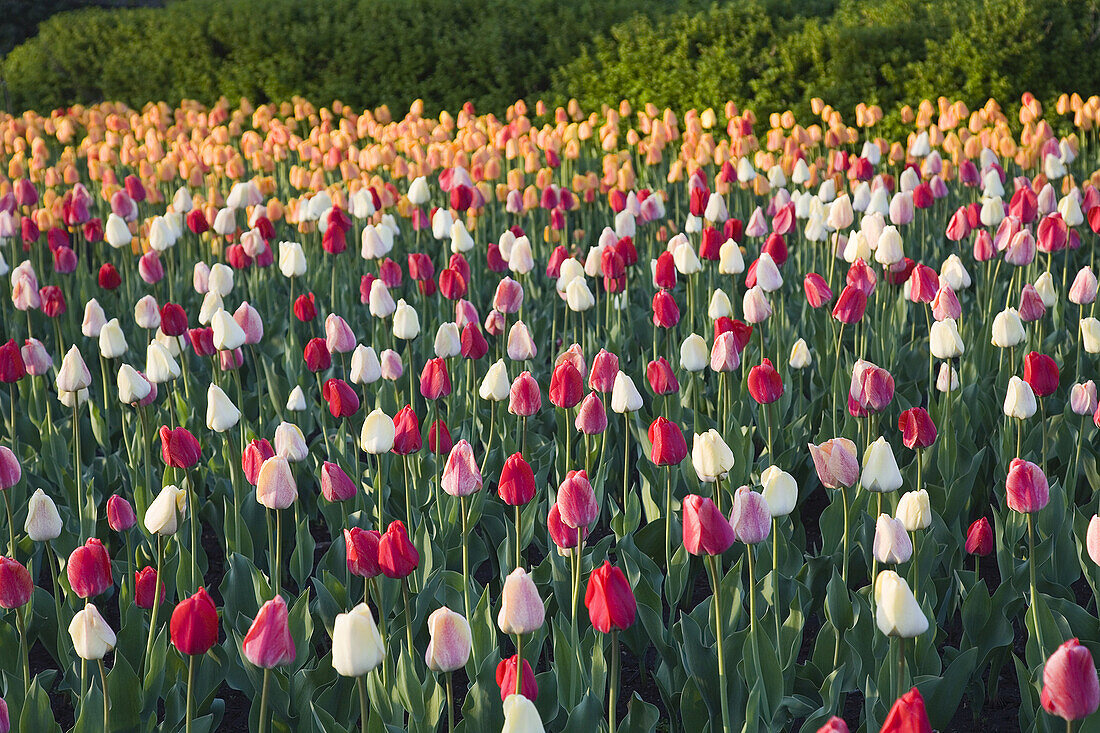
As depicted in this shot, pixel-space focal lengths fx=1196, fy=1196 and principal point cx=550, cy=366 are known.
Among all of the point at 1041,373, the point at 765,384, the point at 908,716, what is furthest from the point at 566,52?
the point at 908,716

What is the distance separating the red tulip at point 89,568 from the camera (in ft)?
7.04

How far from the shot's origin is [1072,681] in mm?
1573

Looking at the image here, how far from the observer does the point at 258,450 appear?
2549 millimetres

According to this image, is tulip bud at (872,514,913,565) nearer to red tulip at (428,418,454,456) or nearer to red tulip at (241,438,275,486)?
red tulip at (428,418,454,456)

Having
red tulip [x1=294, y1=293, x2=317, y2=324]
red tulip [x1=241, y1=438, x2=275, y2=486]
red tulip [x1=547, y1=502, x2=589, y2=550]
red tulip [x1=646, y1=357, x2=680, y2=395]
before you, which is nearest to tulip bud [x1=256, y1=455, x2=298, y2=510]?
red tulip [x1=241, y1=438, x2=275, y2=486]

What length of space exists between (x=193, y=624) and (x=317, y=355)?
175 cm

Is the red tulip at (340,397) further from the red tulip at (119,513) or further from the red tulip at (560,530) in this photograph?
the red tulip at (560,530)

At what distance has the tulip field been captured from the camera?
2.16m

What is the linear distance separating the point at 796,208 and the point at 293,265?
7.14 ft

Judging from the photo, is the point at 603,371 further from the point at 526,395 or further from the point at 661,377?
the point at 526,395

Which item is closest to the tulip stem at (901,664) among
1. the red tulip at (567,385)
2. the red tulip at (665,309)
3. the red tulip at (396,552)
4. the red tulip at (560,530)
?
the red tulip at (560,530)

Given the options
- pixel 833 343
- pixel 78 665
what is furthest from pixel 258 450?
pixel 833 343

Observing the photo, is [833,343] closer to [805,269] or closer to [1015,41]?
[805,269]

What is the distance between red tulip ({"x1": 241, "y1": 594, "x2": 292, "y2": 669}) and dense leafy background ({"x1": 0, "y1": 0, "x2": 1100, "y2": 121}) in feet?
23.8
